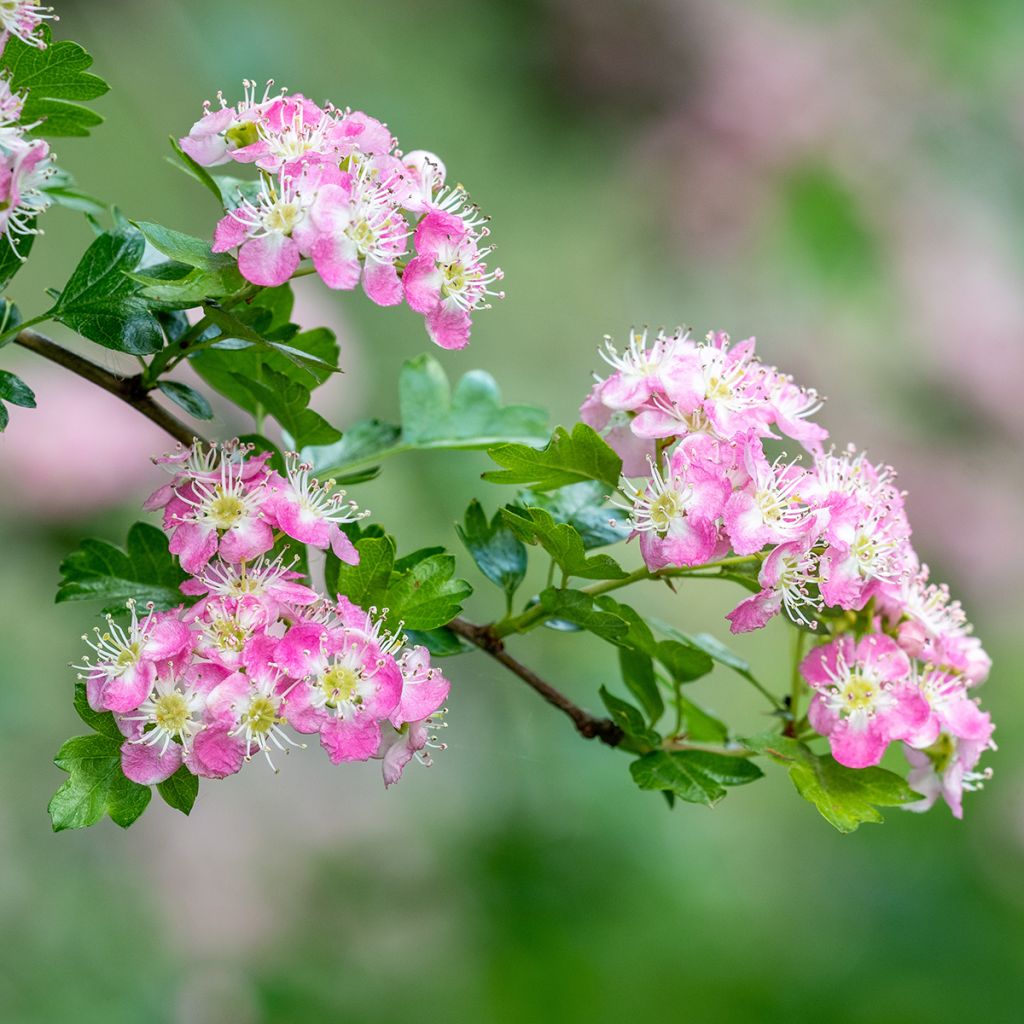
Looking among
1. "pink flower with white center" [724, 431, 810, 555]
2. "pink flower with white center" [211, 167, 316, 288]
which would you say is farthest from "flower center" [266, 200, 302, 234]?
"pink flower with white center" [724, 431, 810, 555]

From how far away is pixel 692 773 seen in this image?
23.7 inches

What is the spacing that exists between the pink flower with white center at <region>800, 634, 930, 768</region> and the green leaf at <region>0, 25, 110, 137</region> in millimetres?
420

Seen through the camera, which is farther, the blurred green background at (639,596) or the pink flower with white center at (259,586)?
the blurred green background at (639,596)

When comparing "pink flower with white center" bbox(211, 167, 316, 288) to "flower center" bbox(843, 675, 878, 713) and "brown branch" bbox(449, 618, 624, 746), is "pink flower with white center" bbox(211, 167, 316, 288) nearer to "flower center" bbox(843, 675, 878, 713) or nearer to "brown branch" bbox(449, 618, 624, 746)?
"brown branch" bbox(449, 618, 624, 746)

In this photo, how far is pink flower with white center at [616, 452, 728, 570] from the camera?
548 mm

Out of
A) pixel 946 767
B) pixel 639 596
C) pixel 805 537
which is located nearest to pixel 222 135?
pixel 805 537

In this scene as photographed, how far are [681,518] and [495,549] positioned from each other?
152mm

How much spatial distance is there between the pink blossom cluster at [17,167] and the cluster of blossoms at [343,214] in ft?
0.20

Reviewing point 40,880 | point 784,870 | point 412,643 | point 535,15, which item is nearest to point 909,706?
point 412,643

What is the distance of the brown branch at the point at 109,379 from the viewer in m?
0.57

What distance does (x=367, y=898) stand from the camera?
209 cm

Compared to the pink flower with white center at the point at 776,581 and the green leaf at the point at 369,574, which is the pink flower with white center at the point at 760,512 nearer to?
the pink flower with white center at the point at 776,581

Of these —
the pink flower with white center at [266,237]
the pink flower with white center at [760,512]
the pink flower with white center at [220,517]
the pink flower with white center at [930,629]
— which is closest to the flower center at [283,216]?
the pink flower with white center at [266,237]

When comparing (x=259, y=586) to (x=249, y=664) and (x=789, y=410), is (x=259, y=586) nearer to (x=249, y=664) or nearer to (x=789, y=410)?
(x=249, y=664)
